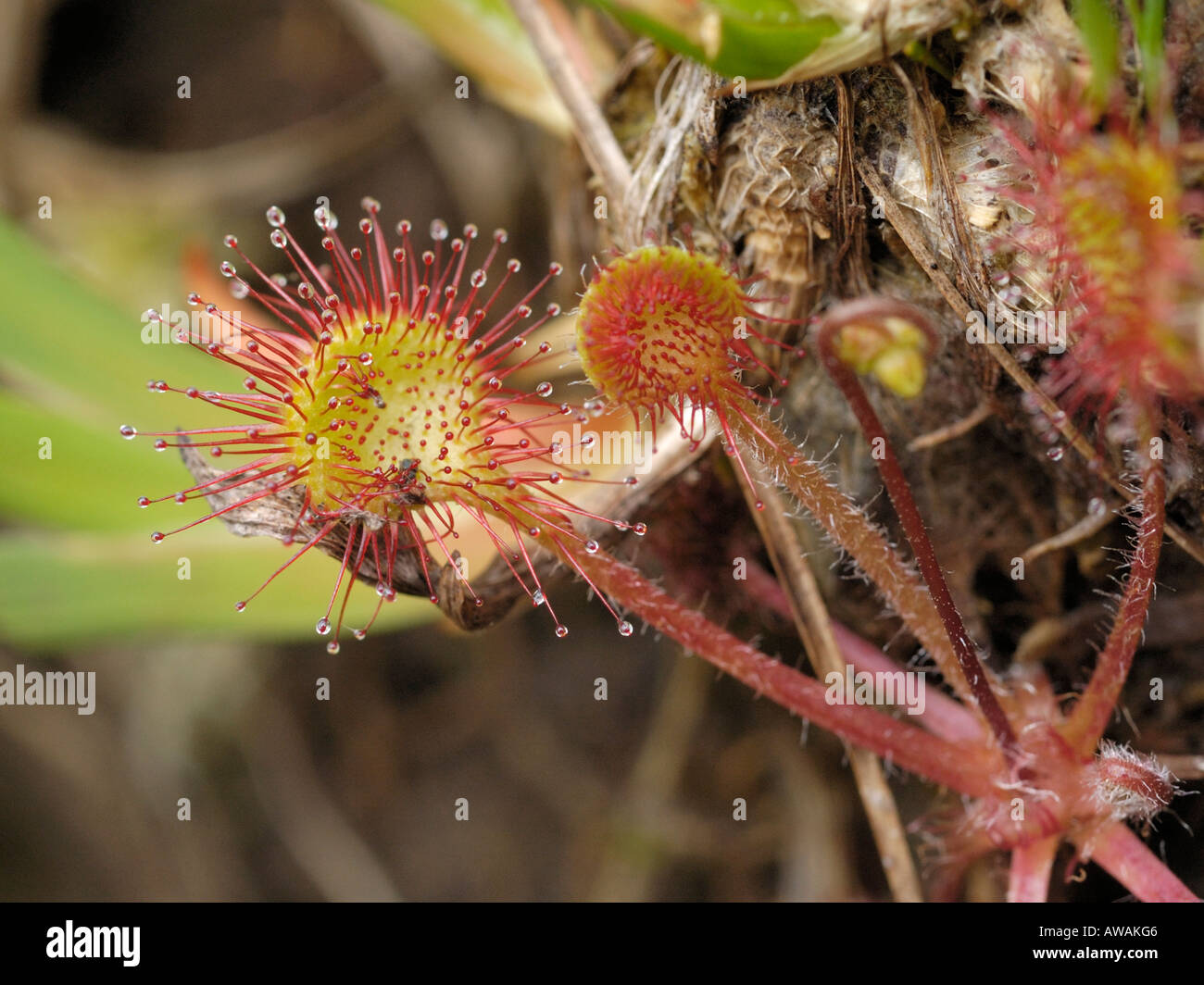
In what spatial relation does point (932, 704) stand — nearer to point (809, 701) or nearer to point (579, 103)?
point (809, 701)

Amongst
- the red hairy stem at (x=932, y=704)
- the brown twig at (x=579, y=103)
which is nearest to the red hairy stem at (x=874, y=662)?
the red hairy stem at (x=932, y=704)

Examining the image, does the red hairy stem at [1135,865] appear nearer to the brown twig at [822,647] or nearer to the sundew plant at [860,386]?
the sundew plant at [860,386]

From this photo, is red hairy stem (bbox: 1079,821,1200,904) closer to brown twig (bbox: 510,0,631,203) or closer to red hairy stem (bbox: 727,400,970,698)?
red hairy stem (bbox: 727,400,970,698)

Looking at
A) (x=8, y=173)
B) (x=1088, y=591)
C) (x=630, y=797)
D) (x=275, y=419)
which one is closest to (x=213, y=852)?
(x=630, y=797)

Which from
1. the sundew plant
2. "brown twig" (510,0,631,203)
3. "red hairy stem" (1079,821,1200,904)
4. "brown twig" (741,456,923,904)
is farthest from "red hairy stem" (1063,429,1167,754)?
"brown twig" (510,0,631,203)

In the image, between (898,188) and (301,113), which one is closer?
(898,188)

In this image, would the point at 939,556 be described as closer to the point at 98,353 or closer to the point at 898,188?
the point at 898,188
